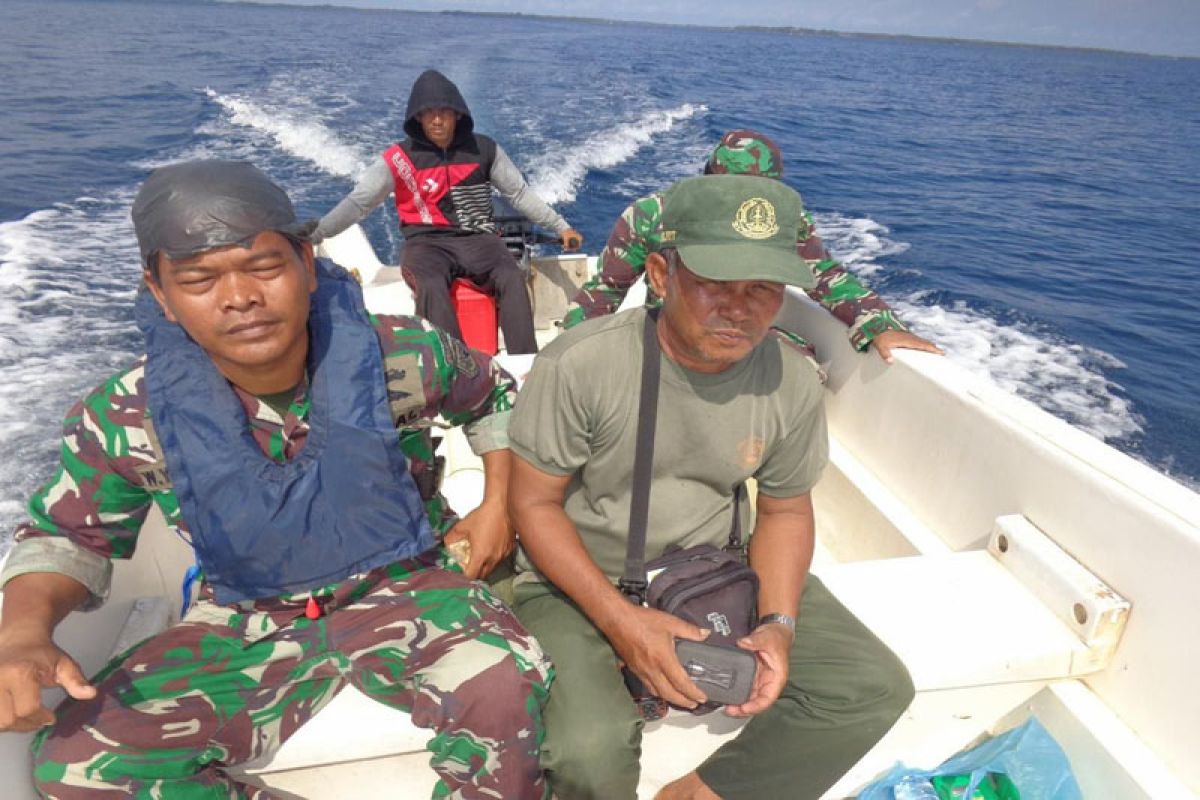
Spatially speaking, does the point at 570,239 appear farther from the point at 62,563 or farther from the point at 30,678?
the point at 30,678

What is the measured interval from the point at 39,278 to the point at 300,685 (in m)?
6.21

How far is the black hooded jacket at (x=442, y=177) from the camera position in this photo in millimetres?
3908

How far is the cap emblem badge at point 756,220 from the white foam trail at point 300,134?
8.82m

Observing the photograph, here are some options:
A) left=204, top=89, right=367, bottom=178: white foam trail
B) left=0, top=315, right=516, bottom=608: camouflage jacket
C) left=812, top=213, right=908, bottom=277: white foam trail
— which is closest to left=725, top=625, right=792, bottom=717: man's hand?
left=0, top=315, right=516, bottom=608: camouflage jacket

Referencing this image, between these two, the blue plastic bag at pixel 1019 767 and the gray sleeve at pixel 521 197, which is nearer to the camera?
the blue plastic bag at pixel 1019 767

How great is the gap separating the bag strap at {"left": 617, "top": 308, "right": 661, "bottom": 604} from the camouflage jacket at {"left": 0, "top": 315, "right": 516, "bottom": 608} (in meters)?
0.40

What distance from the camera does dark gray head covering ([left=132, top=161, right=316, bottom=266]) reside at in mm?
1185

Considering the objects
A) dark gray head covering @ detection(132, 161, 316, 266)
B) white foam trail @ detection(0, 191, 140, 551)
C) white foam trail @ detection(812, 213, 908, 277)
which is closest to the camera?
dark gray head covering @ detection(132, 161, 316, 266)

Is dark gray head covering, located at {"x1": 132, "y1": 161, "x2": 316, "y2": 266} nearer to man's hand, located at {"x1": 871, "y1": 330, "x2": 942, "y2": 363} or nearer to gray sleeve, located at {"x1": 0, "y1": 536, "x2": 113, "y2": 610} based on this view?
gray sleeve, located at {"x1": 0, "y1": 536, "x2": 113, "y2": 610}

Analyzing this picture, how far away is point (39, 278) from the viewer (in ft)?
19.4

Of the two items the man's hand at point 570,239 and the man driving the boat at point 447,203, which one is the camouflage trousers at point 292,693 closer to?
the man driving the boat at point 447,203

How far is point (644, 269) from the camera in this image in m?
2.82

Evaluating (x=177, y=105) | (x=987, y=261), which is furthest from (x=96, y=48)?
(x=987, y=261)

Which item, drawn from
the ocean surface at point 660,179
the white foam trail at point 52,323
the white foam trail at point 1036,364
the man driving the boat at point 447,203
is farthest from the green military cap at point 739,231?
the white foam trail at point 1036,364
